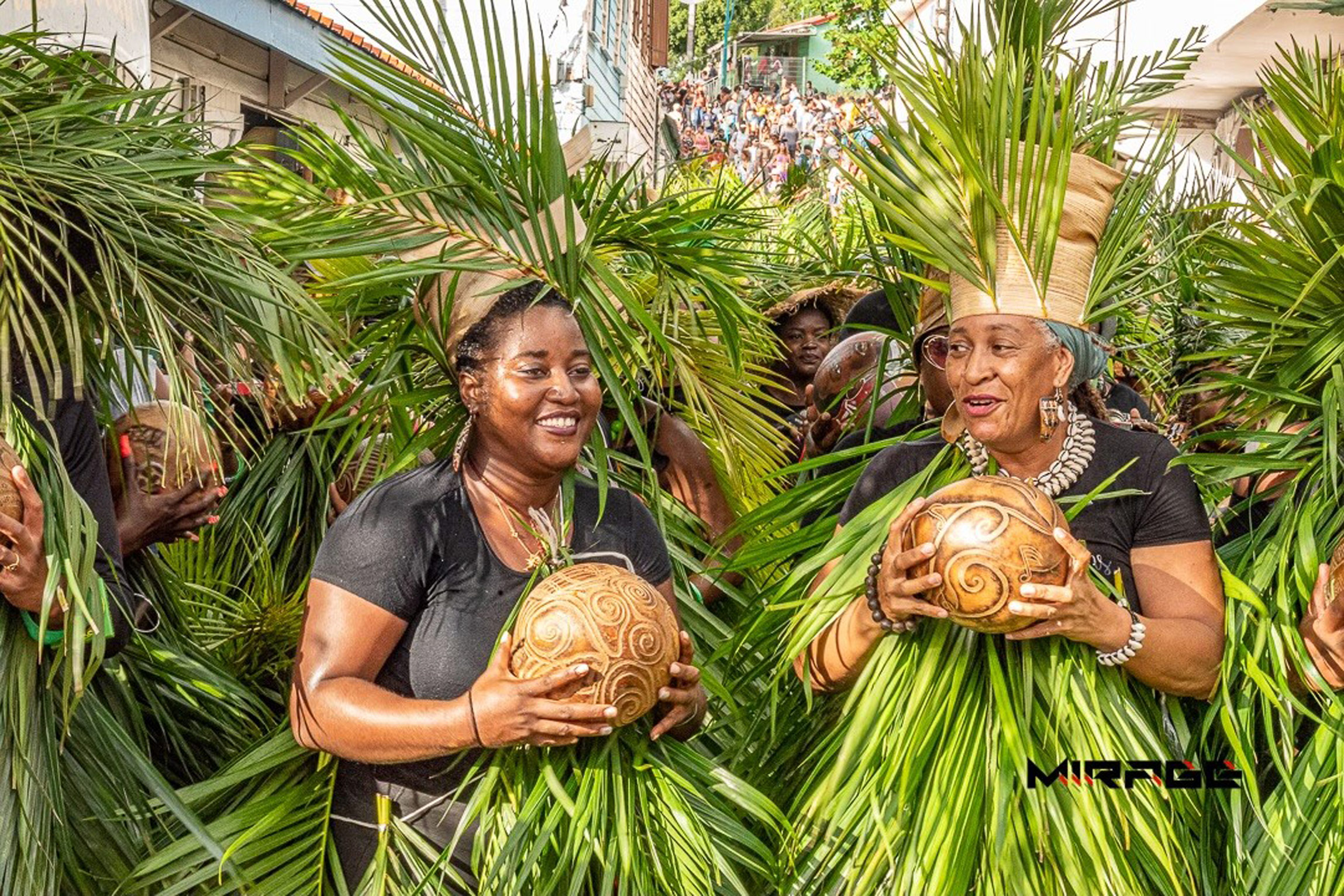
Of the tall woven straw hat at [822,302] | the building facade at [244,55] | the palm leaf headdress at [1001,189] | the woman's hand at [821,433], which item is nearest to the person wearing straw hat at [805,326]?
the tall woven straw hat at [822,302]

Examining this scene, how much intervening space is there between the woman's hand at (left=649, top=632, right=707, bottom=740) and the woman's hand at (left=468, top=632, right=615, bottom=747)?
13 cm

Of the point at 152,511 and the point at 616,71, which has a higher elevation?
the point at 616,71

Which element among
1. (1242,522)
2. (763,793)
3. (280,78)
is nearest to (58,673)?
(763,793)

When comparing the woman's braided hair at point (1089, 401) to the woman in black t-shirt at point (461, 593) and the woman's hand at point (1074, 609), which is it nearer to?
the woman's hand at point (1074, 609)

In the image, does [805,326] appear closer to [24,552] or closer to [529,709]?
[529,709]

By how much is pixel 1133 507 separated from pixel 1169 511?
5 centimetres

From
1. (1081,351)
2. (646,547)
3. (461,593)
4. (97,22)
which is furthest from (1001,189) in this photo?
(97,22)

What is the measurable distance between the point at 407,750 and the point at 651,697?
35 centimetres

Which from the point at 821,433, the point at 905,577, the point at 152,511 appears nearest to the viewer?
the point at 905,577

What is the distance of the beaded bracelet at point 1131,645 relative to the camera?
2232mm

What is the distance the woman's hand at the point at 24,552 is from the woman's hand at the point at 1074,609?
130 cm

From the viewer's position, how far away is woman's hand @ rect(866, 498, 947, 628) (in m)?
2.12

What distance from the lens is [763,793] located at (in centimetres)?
269

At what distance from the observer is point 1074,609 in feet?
6.97
